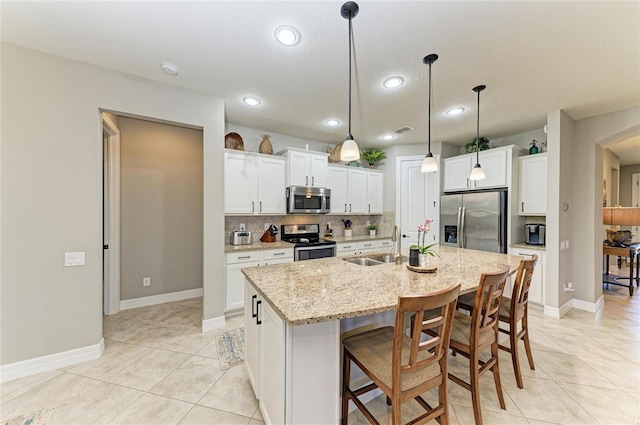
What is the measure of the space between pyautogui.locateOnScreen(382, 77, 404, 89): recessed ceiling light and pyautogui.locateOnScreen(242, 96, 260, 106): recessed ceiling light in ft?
5.07

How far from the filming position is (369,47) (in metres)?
2.07

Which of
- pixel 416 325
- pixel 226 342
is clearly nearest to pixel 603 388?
→ pixel 416 325

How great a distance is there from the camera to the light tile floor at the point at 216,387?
1.74m

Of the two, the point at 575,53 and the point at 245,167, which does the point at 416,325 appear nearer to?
the point at 575,53

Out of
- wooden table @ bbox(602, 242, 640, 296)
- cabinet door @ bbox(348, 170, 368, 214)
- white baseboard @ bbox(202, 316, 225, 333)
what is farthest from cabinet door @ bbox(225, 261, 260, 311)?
wooden table @ bbox(602, 242, 640, 296)

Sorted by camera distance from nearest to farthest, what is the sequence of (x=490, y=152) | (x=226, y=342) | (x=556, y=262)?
(x=226, y=342) < (x=556, y=262) < (x=490, y=152)

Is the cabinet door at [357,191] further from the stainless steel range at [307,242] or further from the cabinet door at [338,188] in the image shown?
the stainless steel range at [307,242]

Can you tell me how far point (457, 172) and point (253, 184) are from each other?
3568mm

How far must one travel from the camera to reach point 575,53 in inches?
83.4

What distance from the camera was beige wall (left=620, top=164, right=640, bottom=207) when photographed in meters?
6.66

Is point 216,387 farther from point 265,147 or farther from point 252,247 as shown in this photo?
point 265,147

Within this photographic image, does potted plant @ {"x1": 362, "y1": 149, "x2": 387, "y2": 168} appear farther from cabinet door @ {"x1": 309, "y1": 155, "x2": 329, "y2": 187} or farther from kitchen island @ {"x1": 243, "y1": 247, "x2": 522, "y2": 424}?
kitchen island @ {"x1": 243, "y1": 247, "x2": 522, "y2": 424}

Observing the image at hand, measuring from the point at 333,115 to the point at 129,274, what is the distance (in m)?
3.76

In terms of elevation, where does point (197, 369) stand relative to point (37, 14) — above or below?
below
